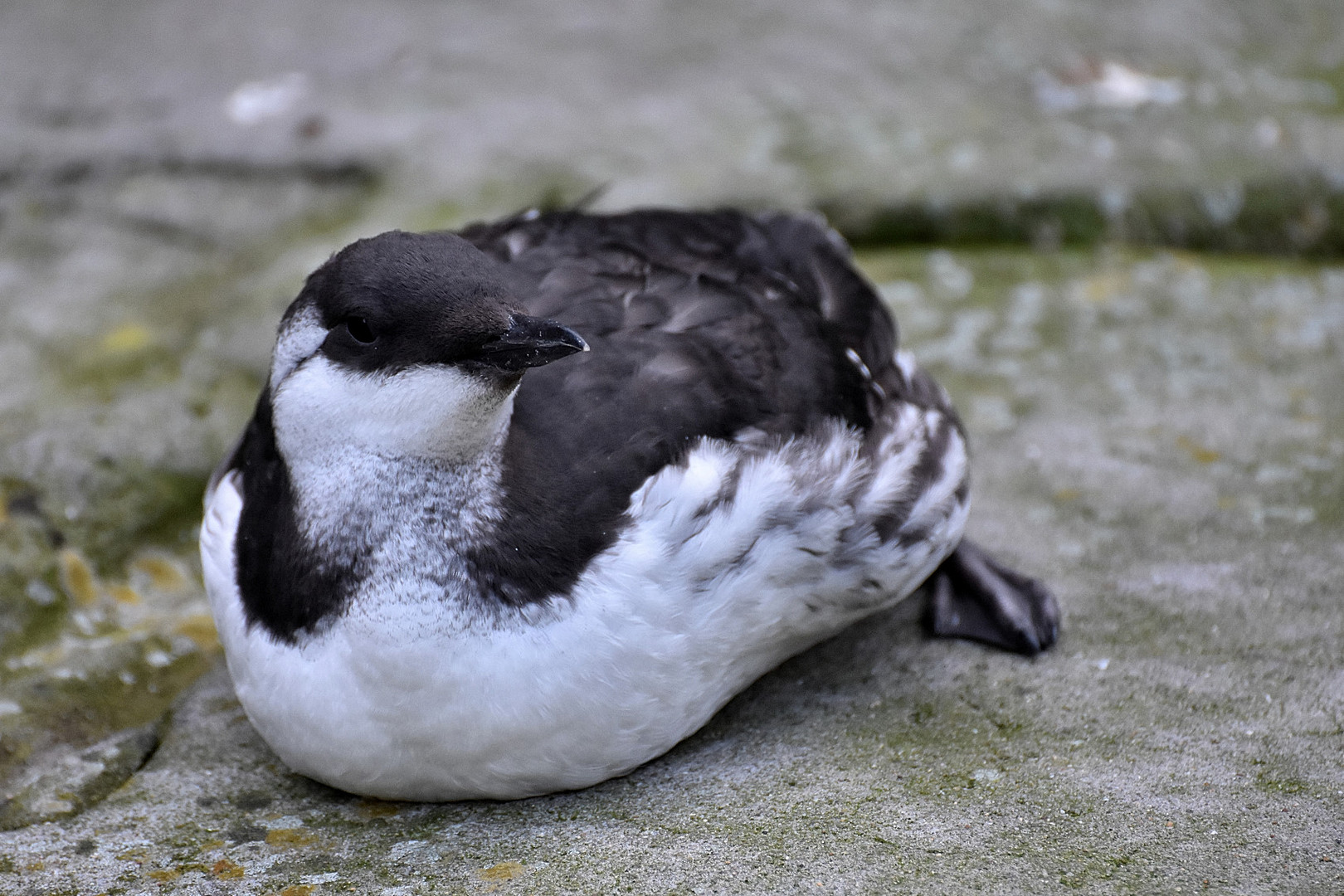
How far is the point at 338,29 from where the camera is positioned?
252 inches

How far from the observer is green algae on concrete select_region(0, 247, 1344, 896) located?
2.65 meters

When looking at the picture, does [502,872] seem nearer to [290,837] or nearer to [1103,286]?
[290,837]

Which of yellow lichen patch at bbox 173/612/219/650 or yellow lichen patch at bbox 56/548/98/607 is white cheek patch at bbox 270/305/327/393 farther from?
yellow lichen patch at bbox 56/548/98/607

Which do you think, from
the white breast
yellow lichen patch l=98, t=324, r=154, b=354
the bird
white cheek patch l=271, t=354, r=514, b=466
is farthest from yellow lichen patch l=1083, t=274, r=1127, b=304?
yellow lichen patch l=98, t=324, r=154, b=354

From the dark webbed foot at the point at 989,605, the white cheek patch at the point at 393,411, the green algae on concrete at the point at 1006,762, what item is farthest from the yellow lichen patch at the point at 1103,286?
the white cheek patch at the point at 393,411

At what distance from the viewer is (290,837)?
2848 millimetres

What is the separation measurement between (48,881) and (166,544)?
1.47 m

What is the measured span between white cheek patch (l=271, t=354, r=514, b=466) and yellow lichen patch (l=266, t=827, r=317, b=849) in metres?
0.79

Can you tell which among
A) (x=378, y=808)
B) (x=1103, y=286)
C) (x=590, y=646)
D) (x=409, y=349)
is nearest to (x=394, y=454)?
(x=409, y=349)

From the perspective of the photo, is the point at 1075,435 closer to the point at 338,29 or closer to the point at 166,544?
the point at 166,544

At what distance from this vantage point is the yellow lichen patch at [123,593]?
12.6 feet

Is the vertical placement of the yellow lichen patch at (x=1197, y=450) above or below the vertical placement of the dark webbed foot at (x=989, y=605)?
below

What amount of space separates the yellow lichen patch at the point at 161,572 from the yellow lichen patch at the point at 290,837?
A: 128cm

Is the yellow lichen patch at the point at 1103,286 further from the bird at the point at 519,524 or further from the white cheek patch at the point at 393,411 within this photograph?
the white cheek patch at the point at 393,411
